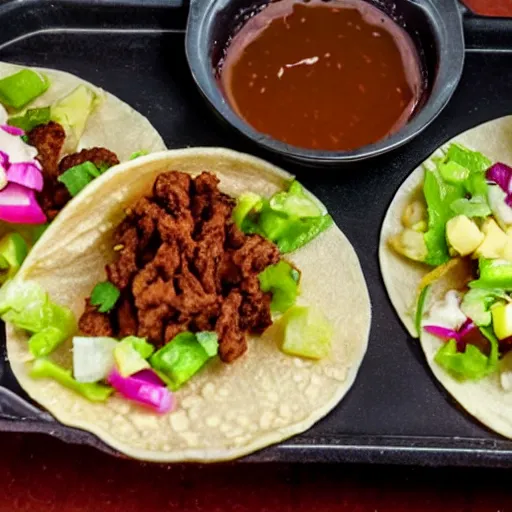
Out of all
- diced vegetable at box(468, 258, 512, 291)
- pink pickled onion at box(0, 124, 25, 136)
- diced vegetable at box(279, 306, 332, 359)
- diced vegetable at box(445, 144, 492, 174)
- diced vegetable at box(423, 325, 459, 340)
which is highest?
pink pickled onion at box(0, 124, 25, 136)

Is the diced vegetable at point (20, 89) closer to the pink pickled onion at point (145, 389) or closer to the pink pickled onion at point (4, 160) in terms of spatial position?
the pink pickled onion at point (4, 160)

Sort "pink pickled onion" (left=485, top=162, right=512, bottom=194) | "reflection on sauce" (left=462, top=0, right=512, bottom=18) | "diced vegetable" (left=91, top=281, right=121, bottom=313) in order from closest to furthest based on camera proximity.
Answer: "diced vegetable" (left=91, top=281, right=121, bottom=313) < "pink pickled onion" (left=485, top=162, right=512, bottom=194) < "reflection on sauce" (left=462, top=0, right=512, bottom=18)

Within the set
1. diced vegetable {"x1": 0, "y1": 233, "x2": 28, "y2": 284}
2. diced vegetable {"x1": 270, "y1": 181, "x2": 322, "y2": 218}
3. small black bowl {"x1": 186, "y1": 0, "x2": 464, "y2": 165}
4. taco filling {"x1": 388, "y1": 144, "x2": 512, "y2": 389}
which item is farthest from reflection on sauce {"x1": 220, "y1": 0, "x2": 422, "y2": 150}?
diced vegetable {"x1": 0, "y1": 233, "x2": 28, "y2": 284}

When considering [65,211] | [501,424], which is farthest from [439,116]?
[65,211]

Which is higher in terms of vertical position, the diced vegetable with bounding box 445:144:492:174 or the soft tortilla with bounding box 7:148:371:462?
the diced vegetable with bounding box 445:144:492:174

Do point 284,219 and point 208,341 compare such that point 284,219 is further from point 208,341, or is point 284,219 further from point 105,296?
point 105,296

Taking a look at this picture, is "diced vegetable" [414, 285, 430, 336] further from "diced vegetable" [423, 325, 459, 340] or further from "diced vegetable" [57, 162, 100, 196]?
"diced vegetable" [57, 162, 100, 196]

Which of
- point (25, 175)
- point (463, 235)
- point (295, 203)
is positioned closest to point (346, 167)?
point (295, 203)
